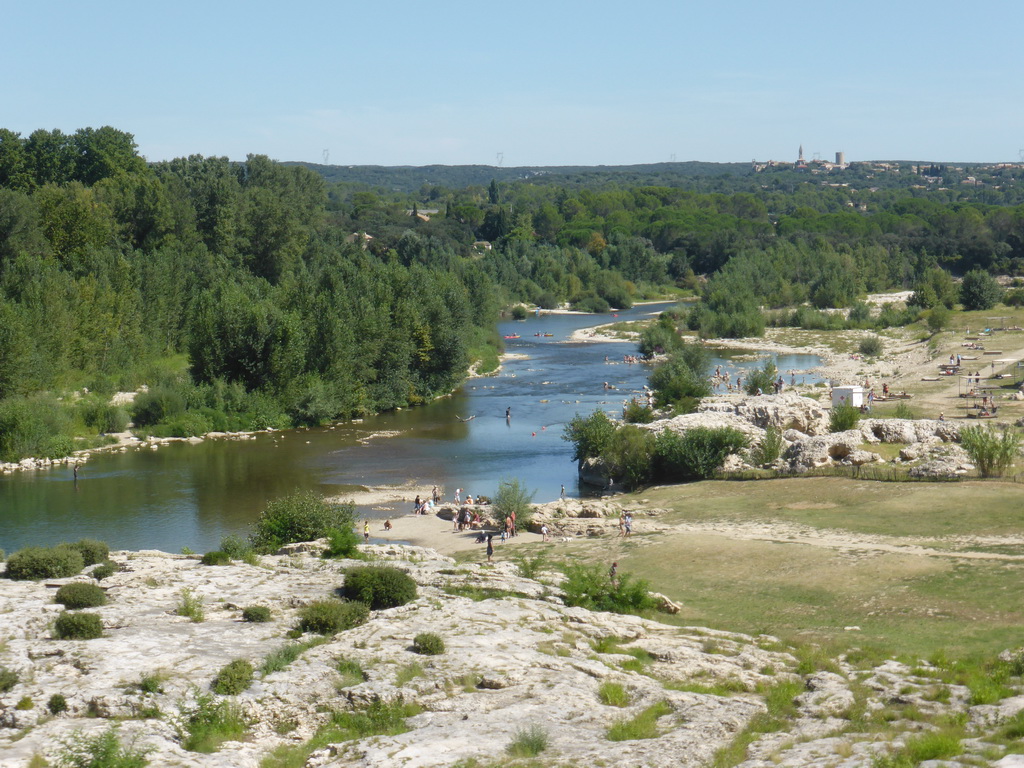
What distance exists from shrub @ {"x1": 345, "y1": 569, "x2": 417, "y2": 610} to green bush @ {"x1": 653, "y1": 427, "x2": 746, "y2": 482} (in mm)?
24397

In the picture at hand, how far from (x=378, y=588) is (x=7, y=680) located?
9004 mm

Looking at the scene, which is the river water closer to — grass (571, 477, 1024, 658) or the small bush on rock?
grass (571, 477, 1024, 658)

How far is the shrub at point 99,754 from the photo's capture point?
58.4 feet

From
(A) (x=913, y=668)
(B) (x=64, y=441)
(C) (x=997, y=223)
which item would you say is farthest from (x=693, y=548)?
(C) (x=997, y=223)

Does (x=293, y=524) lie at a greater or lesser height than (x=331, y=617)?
lesser

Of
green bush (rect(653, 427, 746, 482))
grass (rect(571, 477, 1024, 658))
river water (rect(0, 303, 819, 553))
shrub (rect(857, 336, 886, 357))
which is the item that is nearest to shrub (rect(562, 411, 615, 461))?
river water (rect(0, 303, 819, 553))

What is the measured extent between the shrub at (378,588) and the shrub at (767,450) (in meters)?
26.8

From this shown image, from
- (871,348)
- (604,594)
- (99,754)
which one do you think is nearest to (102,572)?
(99,754)

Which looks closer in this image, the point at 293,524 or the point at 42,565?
the point at 42,565

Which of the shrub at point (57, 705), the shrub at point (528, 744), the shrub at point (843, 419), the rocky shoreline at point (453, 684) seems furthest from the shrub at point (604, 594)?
the shrub at point (843, 419)

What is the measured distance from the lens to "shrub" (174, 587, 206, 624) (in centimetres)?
2627

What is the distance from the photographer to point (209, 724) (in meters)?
20.2

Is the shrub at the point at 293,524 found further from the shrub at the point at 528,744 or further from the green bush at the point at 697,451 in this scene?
the shrub at the point at 528,744

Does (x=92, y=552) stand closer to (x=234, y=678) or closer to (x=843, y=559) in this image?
(x=234, y=678)
